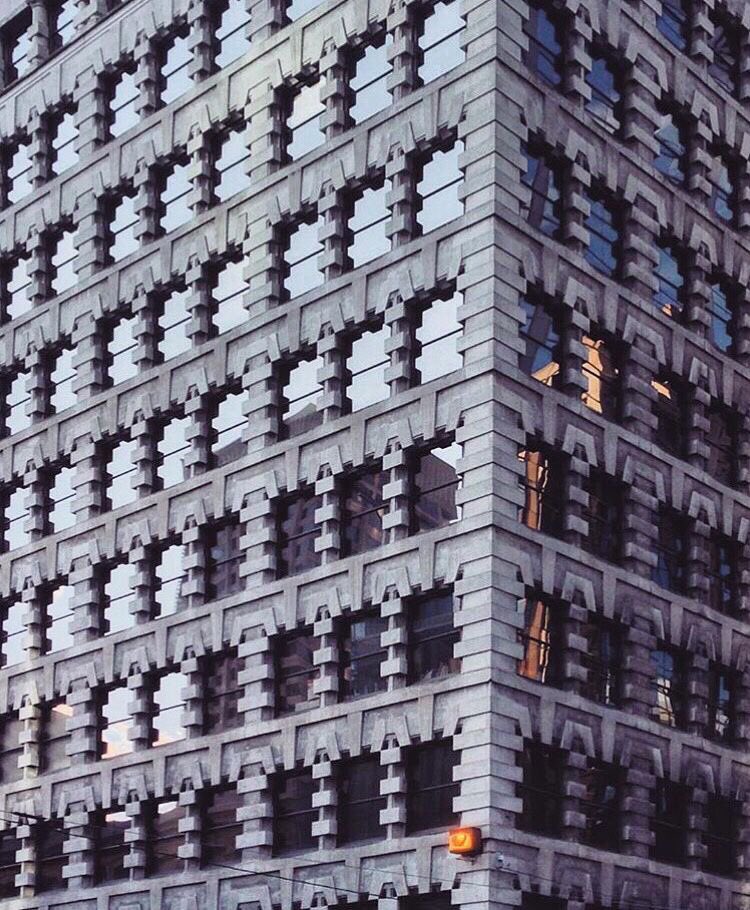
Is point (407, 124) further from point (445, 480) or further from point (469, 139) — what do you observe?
point (445, 480)

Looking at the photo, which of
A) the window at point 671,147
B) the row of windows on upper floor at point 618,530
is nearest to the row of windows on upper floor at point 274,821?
the row of windows on upper floor at point 618,530

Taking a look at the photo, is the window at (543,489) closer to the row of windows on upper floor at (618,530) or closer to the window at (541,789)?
the row of windows on upper floor at (618,530)

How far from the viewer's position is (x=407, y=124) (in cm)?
4784

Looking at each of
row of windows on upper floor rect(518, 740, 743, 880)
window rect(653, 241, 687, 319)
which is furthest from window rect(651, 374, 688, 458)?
row of windows on upper floor rect(518, 740, 743, 880)

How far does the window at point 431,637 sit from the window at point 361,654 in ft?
2.84

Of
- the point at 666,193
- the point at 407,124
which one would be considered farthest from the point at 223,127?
the point at 666,193

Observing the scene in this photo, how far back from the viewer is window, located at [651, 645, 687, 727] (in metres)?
47.1

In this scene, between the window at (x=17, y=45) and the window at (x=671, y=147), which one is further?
the window at (x=17, y=45)

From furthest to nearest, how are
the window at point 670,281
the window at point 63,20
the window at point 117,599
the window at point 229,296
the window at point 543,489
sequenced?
1. the window at point 63,20
2. the window at point 117,599
3. the window at point 229,296
4. the window at point 670,281
5. the window at point 543,489

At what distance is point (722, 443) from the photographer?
51.8 metres

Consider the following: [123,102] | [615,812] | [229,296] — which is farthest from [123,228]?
[615,812]

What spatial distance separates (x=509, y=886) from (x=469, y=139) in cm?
1795

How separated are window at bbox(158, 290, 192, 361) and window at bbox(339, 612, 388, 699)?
11381 mm

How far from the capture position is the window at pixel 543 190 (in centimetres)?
4719
